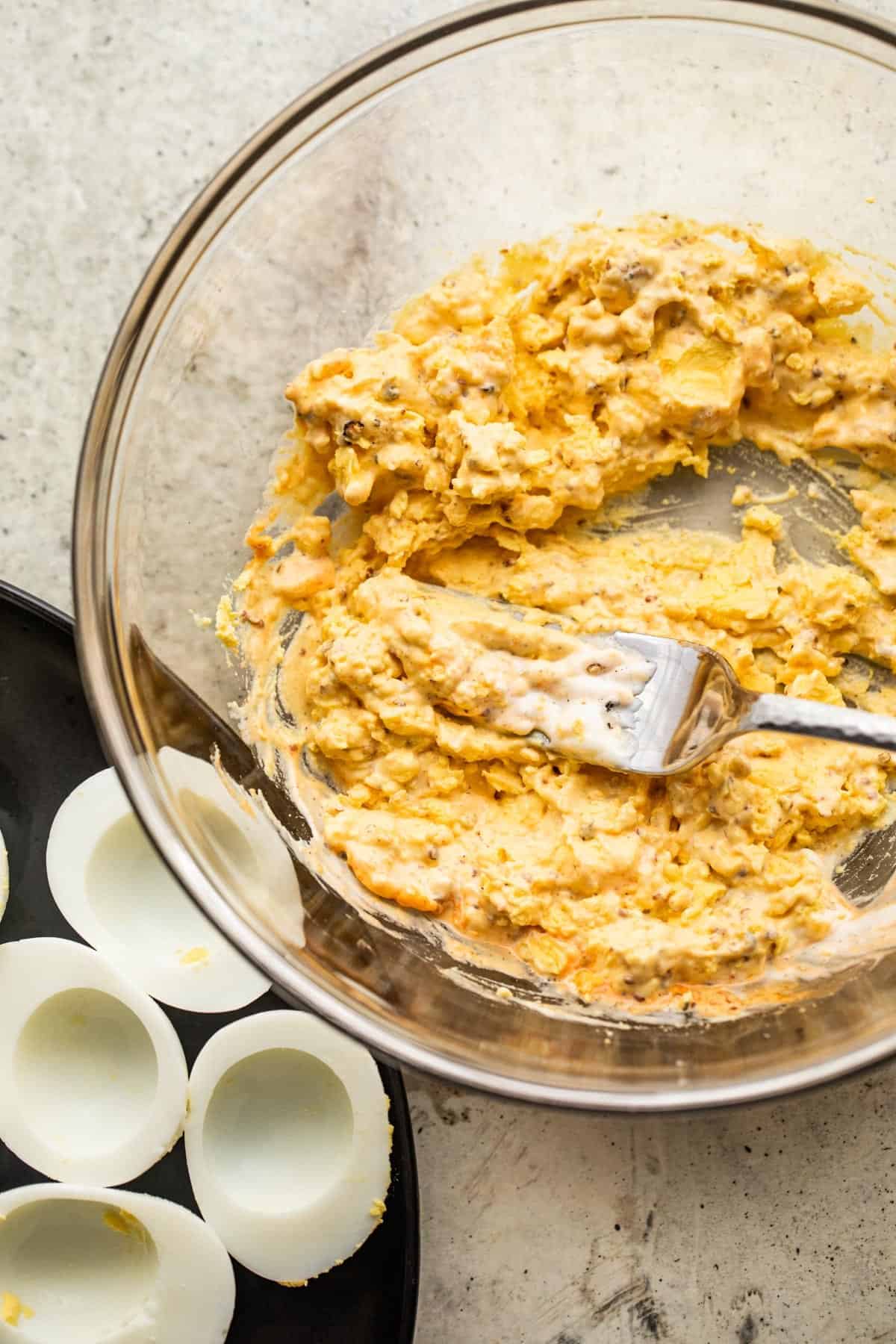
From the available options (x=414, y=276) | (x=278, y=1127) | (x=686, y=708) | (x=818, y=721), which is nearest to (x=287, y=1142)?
(x=278, y=1127)

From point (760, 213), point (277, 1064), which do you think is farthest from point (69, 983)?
point (760, 213)

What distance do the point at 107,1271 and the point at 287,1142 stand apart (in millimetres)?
363

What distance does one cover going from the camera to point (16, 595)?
1.66 metres

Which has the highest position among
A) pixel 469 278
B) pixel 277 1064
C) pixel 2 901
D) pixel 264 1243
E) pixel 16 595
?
pixel 469 278

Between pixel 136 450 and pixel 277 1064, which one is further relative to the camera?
pixel 277 1064

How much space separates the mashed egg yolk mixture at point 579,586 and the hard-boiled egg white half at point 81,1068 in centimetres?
46

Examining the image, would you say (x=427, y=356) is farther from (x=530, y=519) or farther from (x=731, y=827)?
(x=731, y=827)

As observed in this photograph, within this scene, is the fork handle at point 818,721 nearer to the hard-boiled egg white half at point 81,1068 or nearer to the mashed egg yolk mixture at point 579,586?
the mashed egg yolk mixture at point 579,586

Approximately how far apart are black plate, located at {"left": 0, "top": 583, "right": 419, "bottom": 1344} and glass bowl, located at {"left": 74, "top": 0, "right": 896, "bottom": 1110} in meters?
0.22

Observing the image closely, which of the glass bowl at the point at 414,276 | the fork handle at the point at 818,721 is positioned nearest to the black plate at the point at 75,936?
the glass bowl at the point at 414,276

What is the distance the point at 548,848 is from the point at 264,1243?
0.73m

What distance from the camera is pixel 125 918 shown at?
1.77m

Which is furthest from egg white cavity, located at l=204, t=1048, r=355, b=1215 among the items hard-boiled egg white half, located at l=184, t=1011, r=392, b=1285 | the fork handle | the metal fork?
the fork handle

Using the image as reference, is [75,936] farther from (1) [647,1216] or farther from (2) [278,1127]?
(1) [647,1216]
